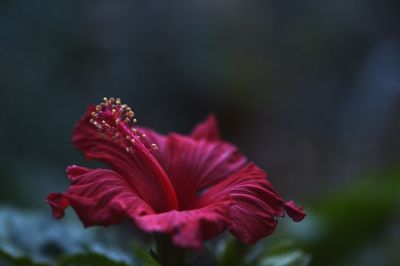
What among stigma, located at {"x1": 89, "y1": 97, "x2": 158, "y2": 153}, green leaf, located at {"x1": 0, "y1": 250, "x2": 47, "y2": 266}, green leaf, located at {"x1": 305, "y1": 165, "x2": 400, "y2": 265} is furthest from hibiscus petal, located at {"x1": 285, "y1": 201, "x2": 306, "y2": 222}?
green leaf, located at {"x1": 305, "y1": 165, "x2": 400, "y2": 265}

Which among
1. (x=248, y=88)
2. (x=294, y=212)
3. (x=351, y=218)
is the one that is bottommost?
(x=351, y=218)

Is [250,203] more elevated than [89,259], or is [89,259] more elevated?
[250,203]

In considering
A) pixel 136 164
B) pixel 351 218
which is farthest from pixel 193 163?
pixel 351 218

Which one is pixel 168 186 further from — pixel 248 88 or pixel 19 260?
pixel 248 88

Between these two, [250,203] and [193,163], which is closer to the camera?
[250,203]

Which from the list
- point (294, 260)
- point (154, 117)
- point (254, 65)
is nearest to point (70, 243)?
point (294, 260)

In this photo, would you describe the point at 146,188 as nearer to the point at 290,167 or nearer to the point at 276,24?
the point at 290,167

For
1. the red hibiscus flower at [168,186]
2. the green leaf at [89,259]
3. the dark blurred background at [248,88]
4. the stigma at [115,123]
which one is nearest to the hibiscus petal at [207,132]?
the red hibiscus flower at [168,186]
